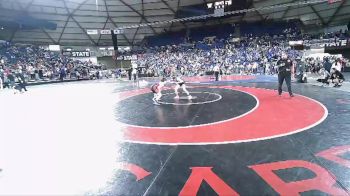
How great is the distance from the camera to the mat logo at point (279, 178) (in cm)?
324

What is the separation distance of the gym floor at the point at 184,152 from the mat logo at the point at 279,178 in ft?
0.04

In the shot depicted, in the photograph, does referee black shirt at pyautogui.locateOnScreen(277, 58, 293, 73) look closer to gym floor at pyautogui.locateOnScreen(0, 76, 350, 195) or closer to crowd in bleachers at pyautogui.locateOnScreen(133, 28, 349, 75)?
gym floor at pyautogui.locateOnScreen(0, 76, 350, 195)

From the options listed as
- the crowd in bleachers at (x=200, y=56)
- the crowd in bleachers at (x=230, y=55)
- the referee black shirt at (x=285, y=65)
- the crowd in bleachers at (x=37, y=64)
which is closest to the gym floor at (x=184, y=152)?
the referee black shirt at (x=285, y=65)

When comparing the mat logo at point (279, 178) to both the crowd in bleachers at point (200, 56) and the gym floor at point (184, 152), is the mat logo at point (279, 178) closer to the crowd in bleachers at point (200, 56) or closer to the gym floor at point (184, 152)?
the gym floor at point (184, 152)

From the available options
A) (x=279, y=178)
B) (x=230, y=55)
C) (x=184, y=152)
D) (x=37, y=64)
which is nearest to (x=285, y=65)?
(x=184, y=152)

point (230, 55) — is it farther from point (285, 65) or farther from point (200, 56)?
point (285, 65)

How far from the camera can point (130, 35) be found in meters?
44.2

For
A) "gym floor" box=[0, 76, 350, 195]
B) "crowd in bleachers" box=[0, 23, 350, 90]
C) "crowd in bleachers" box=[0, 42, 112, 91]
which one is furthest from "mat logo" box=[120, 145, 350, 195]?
"crowd in bleachers" box=[0, 42, 112, 91]

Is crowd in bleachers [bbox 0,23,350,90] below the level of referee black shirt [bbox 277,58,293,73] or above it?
above

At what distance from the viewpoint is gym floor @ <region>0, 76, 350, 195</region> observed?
138 inches

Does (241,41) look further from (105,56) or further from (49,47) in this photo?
(49,47)

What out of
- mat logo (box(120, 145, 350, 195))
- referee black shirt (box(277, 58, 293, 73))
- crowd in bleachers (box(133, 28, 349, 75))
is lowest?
mat logo (box(120, 145, 350, 195))

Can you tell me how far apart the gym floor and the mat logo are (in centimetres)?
1

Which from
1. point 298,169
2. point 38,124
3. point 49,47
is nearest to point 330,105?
point 298,169
